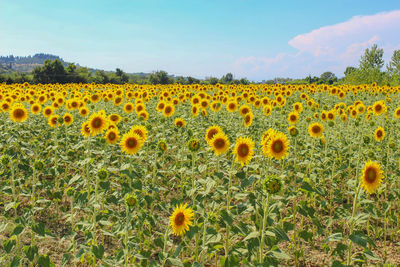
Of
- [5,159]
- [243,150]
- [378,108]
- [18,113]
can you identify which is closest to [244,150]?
[243,150]

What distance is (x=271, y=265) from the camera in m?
2.75

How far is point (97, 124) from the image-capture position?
15.5 ft

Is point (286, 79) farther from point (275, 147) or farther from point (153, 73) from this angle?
point (275, 147)

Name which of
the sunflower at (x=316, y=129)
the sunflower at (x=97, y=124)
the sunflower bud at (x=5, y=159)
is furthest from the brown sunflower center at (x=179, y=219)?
the sunflower at (x=316, y=129)

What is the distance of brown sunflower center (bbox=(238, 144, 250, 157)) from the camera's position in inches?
132

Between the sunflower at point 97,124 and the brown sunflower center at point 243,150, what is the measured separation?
246cm

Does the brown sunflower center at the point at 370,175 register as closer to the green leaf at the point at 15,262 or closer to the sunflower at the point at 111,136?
the sunflower at the point at 111,136

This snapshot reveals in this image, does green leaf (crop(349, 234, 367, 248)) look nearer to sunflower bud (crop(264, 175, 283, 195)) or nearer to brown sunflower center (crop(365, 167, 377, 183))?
brown sunflower center (crop(365, 167, 377, 183))

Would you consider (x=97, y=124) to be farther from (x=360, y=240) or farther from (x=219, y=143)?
(x=360, y=240)

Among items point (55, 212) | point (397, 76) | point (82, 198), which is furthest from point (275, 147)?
point (397, 76)

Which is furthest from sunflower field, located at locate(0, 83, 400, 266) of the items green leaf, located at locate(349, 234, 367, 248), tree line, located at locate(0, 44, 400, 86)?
tree line, located at locate(0, 44, 400, 86)

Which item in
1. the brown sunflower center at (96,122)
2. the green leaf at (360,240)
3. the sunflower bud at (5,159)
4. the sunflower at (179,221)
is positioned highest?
the brown sunflower center at (96,122)

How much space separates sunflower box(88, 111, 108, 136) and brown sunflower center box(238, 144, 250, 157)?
2.46 metres

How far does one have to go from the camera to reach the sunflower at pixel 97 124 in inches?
184
